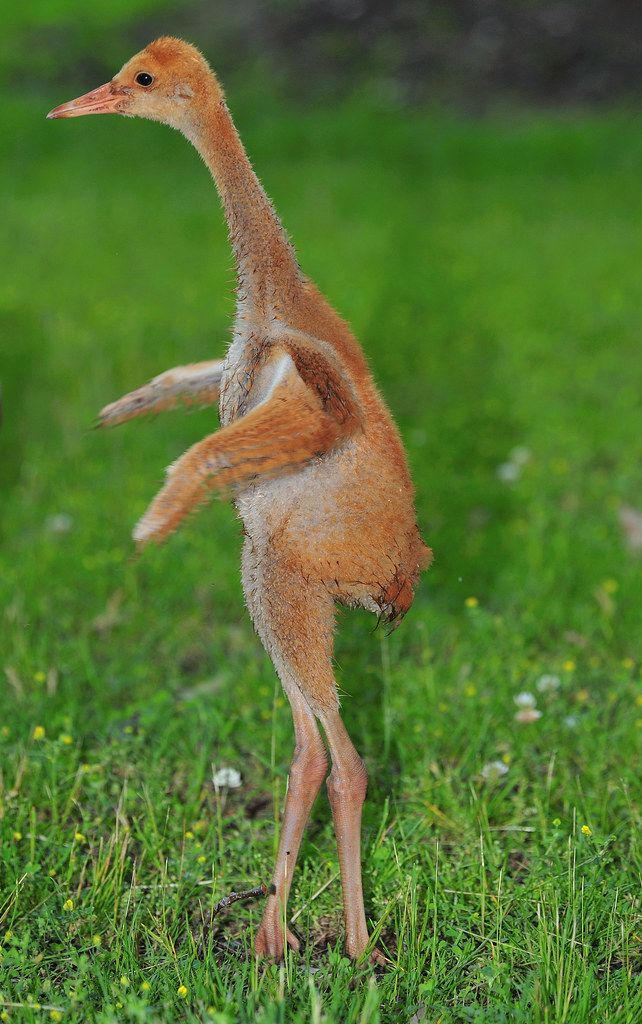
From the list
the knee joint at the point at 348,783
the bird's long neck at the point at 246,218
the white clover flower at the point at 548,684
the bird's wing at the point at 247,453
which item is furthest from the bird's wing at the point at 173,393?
the white clover flower at the point at 548,684

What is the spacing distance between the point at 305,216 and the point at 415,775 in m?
7.37

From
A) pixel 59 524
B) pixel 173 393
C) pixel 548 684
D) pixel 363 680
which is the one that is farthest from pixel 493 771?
pixel 59 524

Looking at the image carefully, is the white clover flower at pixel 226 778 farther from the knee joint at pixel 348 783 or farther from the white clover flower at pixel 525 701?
the white clover flower at pixel 525 701

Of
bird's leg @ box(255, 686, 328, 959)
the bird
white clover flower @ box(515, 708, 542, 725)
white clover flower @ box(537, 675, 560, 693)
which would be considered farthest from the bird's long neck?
white clover flower @ box(537, 675, 560, 693)

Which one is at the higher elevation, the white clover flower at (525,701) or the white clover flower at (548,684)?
the white clover flower at (525,701)

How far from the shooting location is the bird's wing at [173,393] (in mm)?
2961

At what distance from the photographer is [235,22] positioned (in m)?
15.9

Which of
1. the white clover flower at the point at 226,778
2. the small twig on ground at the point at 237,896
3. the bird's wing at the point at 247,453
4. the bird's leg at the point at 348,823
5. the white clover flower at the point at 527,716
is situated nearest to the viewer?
the bird's wing at the point at 247,453

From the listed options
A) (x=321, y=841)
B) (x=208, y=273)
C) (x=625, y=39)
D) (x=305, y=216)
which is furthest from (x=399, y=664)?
(x=625, y=39)

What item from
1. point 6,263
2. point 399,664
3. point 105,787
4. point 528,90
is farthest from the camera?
point 528,90

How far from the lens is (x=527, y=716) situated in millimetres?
3678

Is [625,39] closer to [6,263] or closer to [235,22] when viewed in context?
[235,22]

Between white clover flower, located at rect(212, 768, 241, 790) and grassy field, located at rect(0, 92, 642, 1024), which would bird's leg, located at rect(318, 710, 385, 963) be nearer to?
grassy field, located at rect(0, 92, 642, 1024)

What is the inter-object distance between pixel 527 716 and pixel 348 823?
1.10 metres
